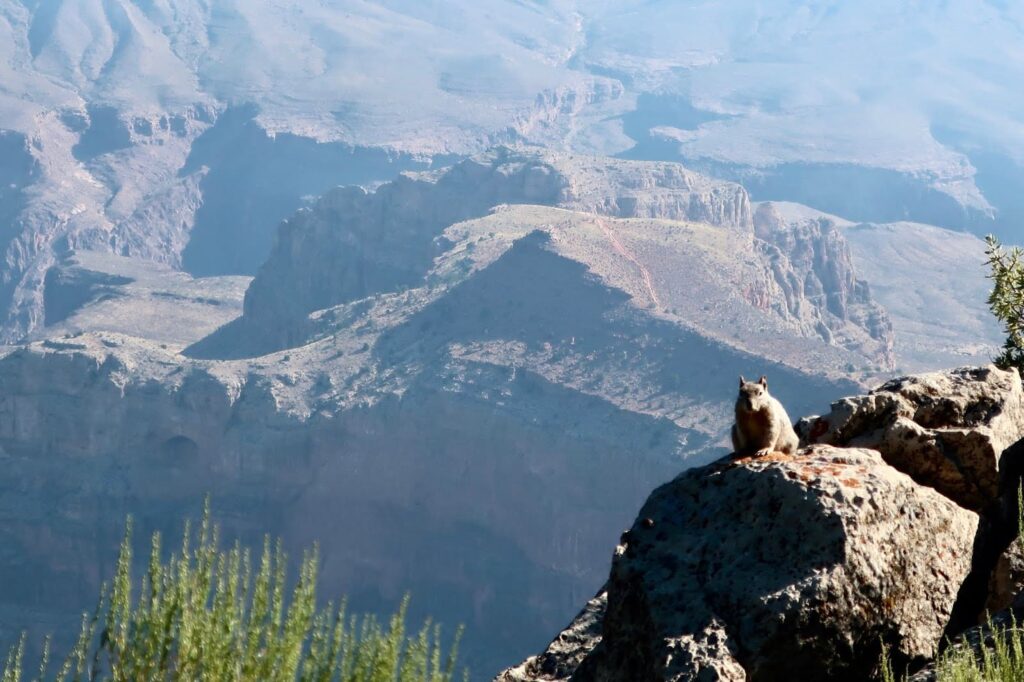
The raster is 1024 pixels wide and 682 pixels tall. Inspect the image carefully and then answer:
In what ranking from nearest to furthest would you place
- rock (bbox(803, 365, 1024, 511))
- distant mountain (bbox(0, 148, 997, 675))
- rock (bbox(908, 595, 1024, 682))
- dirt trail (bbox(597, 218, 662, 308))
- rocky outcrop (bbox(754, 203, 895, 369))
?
rock (bbox(908, 595, 1024, 682)) < rock (bbox(803, 365, 1024, 511)) < distant mountain (bbox(0, 148, 997, 675)) < dirt trail (bbox(597, 218, 662, 308)) < rocky outcrop (bbox(754, 203, 895, 369))


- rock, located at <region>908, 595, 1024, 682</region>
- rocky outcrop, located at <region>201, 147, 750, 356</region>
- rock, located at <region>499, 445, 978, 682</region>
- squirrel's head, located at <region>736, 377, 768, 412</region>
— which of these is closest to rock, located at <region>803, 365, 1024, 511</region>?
squirrel's head, located at <region>736, 377, 768, 412</region>

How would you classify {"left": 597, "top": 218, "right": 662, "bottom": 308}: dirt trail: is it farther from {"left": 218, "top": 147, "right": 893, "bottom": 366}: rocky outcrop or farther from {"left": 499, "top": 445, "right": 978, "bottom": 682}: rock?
{"left": 499, "top": 445, "right": 978, "bottom": 682}: rock

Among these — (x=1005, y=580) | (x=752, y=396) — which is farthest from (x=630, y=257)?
(x=1005, y=580)

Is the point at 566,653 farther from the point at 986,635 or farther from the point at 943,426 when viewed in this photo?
the point at 943,426

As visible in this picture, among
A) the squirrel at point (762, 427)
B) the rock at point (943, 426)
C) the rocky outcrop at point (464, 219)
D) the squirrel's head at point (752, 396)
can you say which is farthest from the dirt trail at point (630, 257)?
the squirrel at point (762, 427)

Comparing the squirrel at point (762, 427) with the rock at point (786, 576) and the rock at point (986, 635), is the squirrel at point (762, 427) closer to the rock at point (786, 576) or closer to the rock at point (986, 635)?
the rock at point (786, 576)

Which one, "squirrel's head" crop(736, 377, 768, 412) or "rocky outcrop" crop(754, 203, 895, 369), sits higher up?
"squirrel's head" crop(736, 377, 768, 412)

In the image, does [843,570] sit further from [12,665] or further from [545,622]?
[545,622]

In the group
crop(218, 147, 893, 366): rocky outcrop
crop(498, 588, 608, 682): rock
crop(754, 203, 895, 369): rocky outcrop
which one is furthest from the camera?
crop(218, 147, 893, 366): rocky outcrop

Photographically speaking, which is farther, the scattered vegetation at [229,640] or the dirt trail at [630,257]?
the dirt trail at [630,257]
